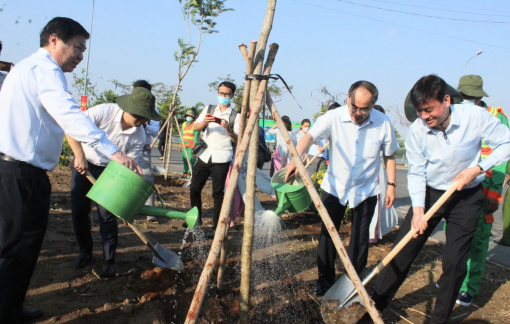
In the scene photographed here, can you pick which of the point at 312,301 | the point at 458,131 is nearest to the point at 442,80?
the point at 458,131

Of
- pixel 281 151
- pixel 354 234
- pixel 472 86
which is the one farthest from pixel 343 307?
pixel 281 151

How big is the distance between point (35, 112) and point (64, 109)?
0.60 feet

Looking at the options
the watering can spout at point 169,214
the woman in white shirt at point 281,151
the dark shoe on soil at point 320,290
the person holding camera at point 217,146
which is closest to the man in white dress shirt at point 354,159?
the dark shoe on soil at point 320,290

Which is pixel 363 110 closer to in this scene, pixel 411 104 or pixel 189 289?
pixel 411 104

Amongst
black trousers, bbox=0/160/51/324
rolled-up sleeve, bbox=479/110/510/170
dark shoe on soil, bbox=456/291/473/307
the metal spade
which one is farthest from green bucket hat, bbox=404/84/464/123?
black trousers, bbox=0/160/51/324

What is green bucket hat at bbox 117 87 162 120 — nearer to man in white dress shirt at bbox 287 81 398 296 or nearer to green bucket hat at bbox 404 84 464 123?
man in white dress shirt at bbox 287 81 398 296

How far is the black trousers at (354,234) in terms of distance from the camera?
3.18 metres

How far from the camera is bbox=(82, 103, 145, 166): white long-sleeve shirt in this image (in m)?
3.31

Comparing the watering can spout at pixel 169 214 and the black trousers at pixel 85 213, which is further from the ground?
the watering can spout at pixel 169 214

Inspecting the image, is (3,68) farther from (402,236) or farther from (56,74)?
(402,236)

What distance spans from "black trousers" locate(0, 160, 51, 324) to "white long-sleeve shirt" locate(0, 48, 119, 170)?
94 millimetres

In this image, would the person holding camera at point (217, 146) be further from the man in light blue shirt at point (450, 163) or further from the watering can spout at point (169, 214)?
the man in light blue shirt at point (450, 163)

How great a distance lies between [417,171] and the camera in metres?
2.79

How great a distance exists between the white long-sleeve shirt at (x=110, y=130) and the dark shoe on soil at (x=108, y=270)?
33.5 inches
